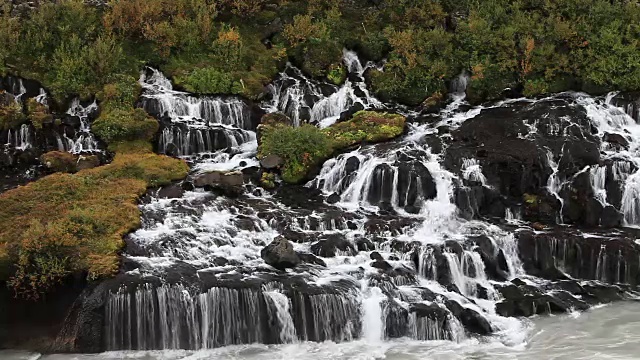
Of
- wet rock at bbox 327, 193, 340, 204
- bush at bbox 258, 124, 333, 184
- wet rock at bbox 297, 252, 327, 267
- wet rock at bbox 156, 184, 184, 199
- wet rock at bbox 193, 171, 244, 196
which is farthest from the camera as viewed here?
bush at bbox 258, 124, 333, 184

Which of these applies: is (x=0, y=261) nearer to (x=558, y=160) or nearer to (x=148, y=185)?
(x=148, y=185)

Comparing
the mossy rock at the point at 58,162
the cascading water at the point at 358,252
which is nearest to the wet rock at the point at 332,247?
the cascading water at the point at 358,252

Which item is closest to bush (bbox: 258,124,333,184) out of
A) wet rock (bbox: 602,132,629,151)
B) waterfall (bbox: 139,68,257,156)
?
waterfall (bbox: 139,68,257,156)

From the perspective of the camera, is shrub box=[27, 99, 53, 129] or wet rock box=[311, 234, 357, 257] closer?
wet rock box=[311, 234, 357, 257]

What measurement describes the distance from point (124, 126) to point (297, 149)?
6574mm

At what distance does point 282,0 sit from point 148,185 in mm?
14559

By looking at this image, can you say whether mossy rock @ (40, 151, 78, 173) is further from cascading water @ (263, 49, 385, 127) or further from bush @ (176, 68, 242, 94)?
cascading water @ (263, 49, 385, 127)

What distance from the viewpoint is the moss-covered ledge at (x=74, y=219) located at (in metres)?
14.4

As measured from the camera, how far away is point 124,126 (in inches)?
888

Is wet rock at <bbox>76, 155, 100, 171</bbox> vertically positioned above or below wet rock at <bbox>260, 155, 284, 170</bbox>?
above

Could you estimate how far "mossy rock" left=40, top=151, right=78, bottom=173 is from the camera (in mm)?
20859

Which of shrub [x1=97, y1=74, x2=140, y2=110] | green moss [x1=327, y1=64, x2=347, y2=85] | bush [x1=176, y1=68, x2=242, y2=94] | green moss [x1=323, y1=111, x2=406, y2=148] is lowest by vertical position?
green moss [x1=323, y1=111, x2=406, y2=148]

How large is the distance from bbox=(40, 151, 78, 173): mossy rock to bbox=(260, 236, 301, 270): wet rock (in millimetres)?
8850

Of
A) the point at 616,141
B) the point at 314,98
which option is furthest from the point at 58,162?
the point at 616,141
